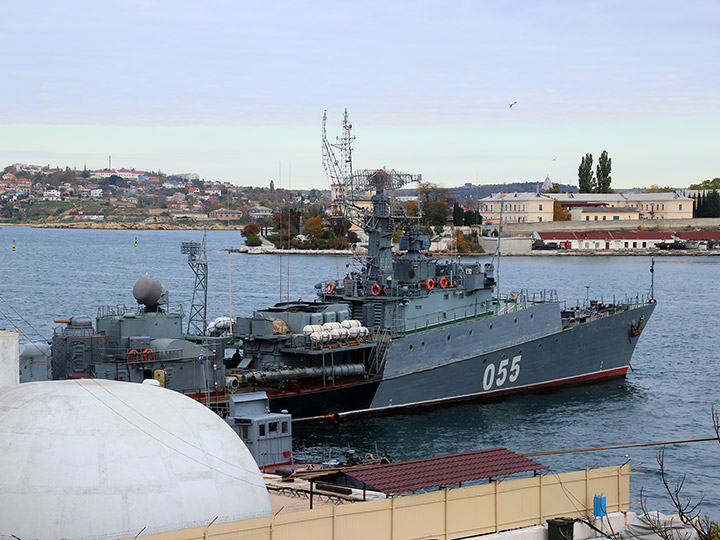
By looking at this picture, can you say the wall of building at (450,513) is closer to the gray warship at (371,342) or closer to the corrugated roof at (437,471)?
the corrugated roof at (437,471)

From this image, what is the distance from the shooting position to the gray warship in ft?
108

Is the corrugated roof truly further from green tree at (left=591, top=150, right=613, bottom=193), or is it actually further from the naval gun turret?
green tree at (left=591, top=150, right=613, bottom=193)

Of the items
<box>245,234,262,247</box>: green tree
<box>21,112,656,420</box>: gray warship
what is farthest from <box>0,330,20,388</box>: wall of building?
<box>245,234,262,247</box>: green tree

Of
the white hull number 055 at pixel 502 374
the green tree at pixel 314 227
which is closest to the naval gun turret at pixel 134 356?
the white hull number 055 at pixel 502 374

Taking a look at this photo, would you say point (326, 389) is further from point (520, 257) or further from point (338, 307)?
point (520, 257)

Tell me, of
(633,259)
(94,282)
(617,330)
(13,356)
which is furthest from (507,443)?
(633,259)

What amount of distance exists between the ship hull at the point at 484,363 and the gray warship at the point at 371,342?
6 cm

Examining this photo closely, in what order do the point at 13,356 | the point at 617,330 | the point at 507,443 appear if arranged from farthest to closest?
the point at 617,330
the point at 507,443
the point at 13,356

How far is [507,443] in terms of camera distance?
115ft

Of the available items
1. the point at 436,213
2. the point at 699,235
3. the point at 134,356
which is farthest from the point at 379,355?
the point at 699,235

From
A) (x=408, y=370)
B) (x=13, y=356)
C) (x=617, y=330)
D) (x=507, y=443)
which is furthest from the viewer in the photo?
(x=617, y=330)

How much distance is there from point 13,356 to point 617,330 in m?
34.3

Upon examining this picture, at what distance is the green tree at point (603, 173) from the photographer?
190250 mm

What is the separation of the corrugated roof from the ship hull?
16.4 meters
